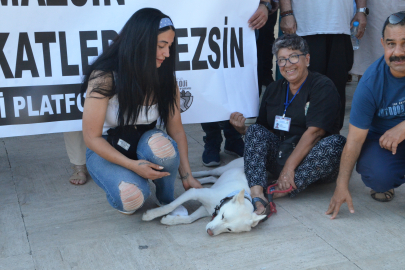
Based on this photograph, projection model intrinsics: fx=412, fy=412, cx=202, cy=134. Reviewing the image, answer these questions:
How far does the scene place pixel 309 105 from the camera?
9.81 ft

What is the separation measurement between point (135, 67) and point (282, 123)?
125 centimetres

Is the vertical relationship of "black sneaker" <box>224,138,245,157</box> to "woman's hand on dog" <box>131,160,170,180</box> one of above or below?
below

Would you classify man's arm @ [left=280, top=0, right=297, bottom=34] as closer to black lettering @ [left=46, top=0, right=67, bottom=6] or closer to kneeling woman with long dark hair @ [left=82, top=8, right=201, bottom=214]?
kneeling woman with long dark hair @ [left=82, top=8, right=201, bottom=214]

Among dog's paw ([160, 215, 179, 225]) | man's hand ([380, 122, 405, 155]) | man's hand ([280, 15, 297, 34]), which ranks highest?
man's hand ([280, 15, 297, 34])

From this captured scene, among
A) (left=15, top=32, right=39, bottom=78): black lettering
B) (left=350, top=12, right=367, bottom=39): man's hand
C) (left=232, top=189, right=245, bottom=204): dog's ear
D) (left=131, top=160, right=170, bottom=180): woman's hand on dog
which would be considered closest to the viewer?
(left=232, top=189, right=245, bottom=204): dog's ear

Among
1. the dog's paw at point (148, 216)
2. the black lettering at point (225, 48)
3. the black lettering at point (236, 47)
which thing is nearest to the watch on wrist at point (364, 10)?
the black lettering at point (236, 47)

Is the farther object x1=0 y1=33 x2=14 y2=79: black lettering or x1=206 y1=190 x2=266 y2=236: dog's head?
x1=0 y1=33 x2=14 y2=79: black lettering

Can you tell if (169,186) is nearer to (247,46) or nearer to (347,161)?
(347,161)

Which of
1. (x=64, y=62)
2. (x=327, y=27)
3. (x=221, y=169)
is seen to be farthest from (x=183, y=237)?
(x=327, y=27)

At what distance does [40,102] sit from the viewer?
2.97m

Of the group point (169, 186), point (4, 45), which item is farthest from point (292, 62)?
point (4, 45)

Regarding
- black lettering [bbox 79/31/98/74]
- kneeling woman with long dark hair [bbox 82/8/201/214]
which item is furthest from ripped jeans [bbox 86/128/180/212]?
black lettering [bbox 79/31/98/74]

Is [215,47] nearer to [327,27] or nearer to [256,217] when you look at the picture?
[327,27]

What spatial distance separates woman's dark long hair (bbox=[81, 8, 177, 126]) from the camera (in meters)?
2.38
